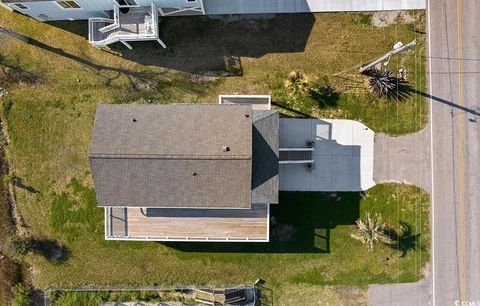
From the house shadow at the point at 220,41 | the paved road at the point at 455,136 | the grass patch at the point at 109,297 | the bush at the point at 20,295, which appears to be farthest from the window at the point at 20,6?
the paved road at the point at 455,136

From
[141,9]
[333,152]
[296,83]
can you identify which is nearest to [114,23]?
[141,9]

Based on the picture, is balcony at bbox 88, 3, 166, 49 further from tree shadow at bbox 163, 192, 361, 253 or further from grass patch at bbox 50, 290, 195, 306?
grass patch at bbox 50, 290, 195, 306

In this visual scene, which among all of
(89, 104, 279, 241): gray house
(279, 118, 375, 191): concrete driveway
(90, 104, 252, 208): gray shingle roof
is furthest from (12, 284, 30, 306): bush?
(279, 118, 375, 191): concrete driveway

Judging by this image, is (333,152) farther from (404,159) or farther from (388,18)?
(388,18)

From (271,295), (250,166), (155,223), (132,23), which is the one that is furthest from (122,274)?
(132,23)

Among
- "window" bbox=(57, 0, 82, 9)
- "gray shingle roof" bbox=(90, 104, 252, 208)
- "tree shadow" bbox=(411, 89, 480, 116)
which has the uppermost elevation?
"window" bbox=(57, 0, 82, 9)

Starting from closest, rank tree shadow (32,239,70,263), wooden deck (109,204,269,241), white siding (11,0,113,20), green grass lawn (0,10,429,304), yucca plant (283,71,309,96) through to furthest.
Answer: white siding (11,0,113,20) → wooden deck (109,204,269,241) → yucca plant (283,71,309,96) → green grass lawn (0,10,429,304) → tree shadow (32,239,70,263)
